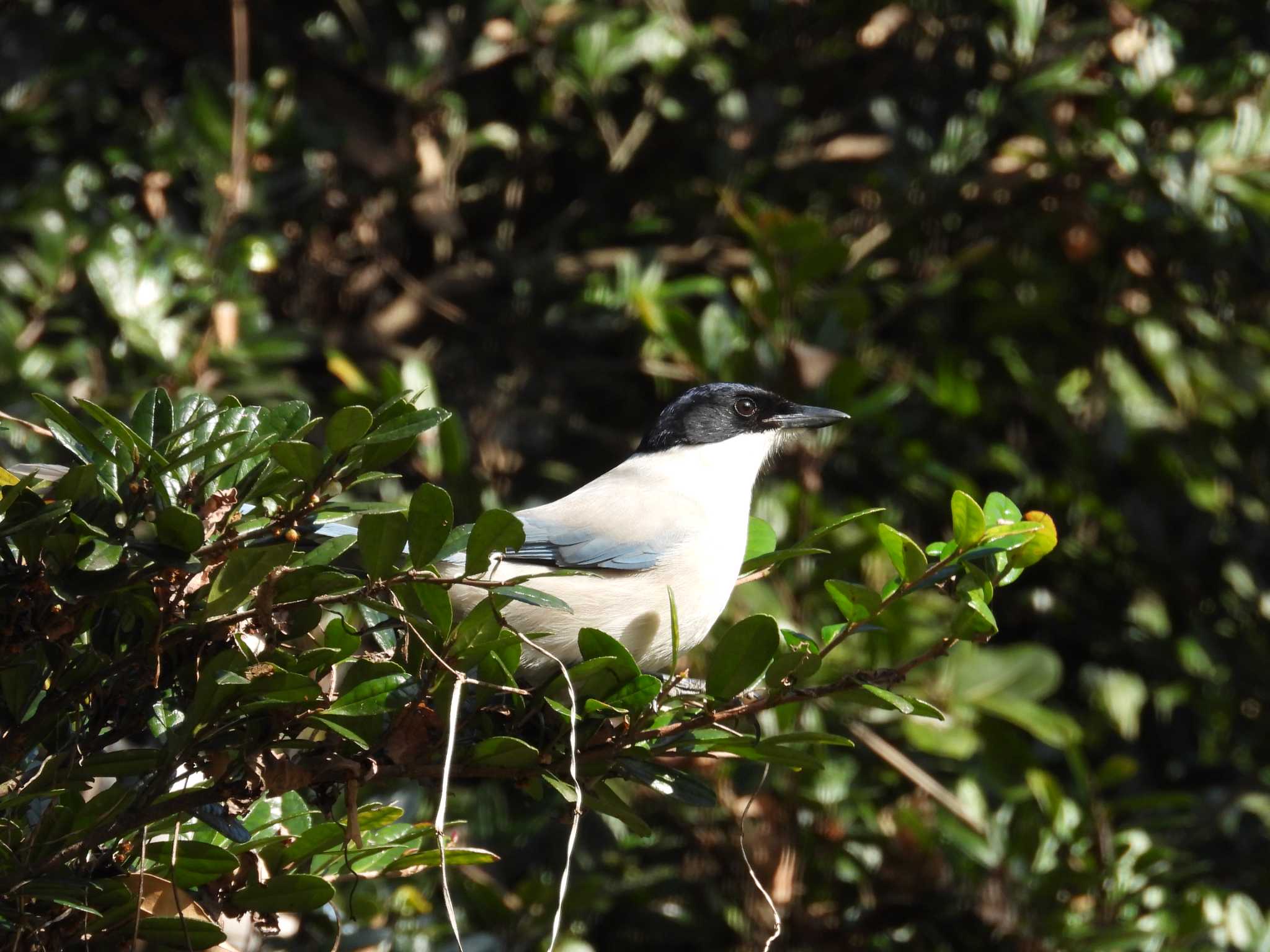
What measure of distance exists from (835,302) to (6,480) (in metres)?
2.80

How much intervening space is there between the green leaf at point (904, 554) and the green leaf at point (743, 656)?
20 centimetres

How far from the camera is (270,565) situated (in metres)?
1.63

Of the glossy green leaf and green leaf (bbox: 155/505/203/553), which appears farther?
the glossy green leaf

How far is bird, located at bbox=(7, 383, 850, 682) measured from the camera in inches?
107

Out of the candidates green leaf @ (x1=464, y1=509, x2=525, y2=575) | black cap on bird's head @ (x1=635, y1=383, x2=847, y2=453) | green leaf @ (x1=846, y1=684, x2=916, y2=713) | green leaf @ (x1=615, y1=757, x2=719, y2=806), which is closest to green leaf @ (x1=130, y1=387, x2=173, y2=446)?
green leaf @ (x1=464, y1=509, x2=525, y2=575)

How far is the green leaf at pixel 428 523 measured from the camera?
1.73 metres

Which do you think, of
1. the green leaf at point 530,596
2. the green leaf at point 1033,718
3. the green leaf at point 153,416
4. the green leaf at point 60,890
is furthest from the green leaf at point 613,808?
the green leaf at point 1033,718

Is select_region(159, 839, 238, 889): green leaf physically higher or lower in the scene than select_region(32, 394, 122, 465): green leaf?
lower

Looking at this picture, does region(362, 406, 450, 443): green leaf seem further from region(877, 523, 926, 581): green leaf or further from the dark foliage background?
the dark foliage background

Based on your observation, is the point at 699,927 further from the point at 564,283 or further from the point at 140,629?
the point at 140,629

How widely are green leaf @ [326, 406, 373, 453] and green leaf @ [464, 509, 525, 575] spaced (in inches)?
7.6

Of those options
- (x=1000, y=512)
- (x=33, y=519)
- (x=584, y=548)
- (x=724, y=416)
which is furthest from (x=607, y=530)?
(x=33, y=519)

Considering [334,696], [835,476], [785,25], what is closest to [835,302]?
[835,476]

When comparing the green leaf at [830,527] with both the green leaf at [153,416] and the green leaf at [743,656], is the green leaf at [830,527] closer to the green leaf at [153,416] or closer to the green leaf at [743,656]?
the green leaf at [743,656]
